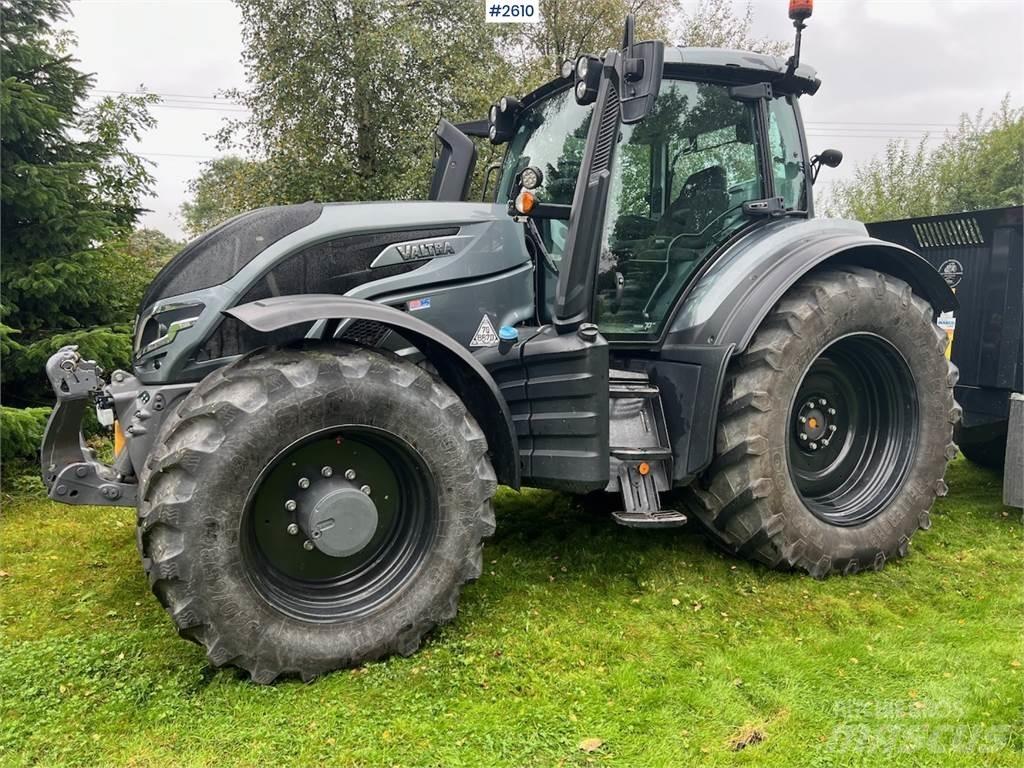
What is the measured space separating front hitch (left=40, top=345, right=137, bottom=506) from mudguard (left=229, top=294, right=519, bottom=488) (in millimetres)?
704

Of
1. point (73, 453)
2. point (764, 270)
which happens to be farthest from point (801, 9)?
point (73, 453)

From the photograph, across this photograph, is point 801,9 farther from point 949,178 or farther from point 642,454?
point 949,178

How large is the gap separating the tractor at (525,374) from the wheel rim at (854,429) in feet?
0.05

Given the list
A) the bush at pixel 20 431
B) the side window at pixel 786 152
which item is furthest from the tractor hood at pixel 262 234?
the bush at pixel 20 431

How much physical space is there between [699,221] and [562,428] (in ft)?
4.44

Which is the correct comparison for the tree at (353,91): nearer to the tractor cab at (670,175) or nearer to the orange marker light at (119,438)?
the tractor cab at (670,175)

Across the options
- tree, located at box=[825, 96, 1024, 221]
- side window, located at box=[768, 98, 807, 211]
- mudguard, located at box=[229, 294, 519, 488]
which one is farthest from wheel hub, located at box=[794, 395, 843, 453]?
tree, located at box=[825, 96, 1024, 221]

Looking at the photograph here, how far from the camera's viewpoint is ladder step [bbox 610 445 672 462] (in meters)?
3.24

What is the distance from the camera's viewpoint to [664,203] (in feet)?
11.7

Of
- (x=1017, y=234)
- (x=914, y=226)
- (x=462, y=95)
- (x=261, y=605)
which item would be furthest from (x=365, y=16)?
(x=261, y=605)

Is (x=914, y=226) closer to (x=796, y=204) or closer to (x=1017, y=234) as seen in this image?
(x=1017, y=234)

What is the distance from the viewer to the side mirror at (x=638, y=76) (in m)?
2.90

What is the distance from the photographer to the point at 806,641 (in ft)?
9.45

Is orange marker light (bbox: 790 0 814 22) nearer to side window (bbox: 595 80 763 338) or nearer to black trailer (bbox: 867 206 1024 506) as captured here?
side window (bbox: 595 80 763 338)
